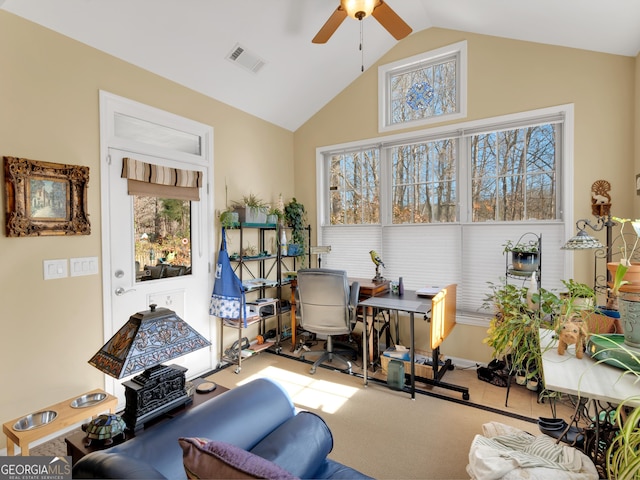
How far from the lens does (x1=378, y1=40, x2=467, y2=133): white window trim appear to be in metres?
3.37

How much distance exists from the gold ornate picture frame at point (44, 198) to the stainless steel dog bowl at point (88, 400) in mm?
1098

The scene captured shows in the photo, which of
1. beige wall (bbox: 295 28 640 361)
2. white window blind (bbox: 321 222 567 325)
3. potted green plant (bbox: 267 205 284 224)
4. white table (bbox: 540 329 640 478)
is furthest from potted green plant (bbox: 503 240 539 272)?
potted green plant (bbox: 267 205 284 224)

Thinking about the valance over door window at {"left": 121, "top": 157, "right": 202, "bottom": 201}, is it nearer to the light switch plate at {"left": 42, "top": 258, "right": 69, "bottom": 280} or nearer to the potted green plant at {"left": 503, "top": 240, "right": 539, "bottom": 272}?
the light switch plate at {"left": 42, "top": 258, "right": 69, "bottom": 280}

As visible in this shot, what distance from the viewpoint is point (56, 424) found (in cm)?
183

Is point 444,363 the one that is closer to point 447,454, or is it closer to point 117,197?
point 447,454

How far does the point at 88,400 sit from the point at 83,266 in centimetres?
97

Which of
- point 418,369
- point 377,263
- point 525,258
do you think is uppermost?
point 525,258

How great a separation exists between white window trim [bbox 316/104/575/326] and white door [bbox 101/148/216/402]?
60.9 inches

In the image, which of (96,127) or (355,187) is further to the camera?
(355,187)

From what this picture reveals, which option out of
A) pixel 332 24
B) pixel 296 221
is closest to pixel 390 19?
pixel 332 24

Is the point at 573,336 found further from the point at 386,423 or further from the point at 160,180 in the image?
the point at 160,180

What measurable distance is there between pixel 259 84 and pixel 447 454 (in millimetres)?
3633

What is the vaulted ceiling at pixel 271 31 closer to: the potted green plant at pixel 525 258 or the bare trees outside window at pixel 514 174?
the bare trees outside window at pixel 514 174

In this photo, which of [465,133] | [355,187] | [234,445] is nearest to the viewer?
Result: [234,445]
